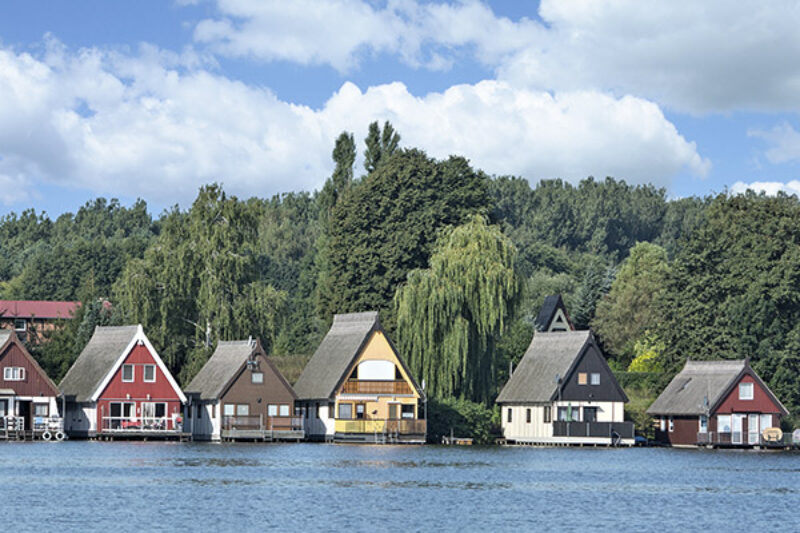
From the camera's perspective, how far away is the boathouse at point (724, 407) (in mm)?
83438

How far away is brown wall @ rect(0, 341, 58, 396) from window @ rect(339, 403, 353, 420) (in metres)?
16.3

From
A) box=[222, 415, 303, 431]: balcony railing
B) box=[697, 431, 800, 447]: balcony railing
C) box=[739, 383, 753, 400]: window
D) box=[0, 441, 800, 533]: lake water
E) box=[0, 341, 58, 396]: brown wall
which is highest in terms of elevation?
box=[0, 341, 58, 396]: brown wall

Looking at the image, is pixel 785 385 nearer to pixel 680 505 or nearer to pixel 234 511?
pixel 680 505

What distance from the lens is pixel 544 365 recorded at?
85.4 meters

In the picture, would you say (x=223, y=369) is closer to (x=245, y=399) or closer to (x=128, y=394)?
(x=245, y=399)

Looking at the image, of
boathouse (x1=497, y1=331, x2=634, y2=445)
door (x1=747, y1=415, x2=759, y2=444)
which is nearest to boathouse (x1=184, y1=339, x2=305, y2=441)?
boathouse (x1=497, y1=331, x2=634, y2=445)

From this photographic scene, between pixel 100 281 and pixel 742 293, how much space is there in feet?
279

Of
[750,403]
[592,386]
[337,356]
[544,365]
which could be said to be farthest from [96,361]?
[750,403]

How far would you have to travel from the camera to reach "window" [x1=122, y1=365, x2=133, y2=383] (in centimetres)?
8162

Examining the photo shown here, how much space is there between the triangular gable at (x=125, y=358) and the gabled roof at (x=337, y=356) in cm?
778

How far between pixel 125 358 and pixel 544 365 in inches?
970

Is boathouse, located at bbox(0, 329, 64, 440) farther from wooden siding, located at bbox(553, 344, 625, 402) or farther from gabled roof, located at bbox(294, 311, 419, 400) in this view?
wooden siding, located at bbox(553, 344, 625, 402)

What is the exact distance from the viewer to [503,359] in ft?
294

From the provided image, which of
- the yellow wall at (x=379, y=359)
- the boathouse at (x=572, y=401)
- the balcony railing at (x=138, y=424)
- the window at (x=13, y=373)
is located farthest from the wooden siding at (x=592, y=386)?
the window at (x=13, y=373)
